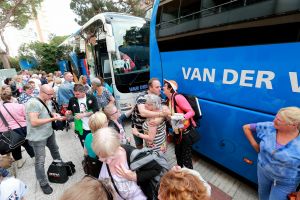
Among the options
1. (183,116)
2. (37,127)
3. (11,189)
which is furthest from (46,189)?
(183,116)

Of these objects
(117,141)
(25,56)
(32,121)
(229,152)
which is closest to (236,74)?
(229,152)

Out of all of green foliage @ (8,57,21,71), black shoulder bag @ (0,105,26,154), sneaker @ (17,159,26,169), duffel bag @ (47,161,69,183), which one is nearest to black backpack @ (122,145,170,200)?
duffel bag @ (47,161,69,183)

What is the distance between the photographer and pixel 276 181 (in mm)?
1875

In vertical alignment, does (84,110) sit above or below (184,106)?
below

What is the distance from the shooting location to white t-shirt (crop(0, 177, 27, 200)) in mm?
1546

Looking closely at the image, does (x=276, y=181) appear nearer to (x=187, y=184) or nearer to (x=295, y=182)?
(x=295, y=182)

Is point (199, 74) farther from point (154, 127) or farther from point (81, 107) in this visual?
point (81, 107)

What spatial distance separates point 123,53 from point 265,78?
4.00 metres

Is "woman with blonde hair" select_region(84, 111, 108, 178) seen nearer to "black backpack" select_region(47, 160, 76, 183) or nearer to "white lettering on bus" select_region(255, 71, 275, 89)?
"black backpack" select_region(47, 160, 76, 183)

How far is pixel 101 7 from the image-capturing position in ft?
57.8

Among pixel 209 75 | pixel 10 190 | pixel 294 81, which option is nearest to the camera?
pixel 10 190

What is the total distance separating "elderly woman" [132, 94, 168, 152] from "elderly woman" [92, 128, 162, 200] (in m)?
0.76

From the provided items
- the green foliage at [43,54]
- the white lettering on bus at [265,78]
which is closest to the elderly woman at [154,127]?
the white lettering on bus at [265,78]

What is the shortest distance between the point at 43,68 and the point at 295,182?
23.8 m
